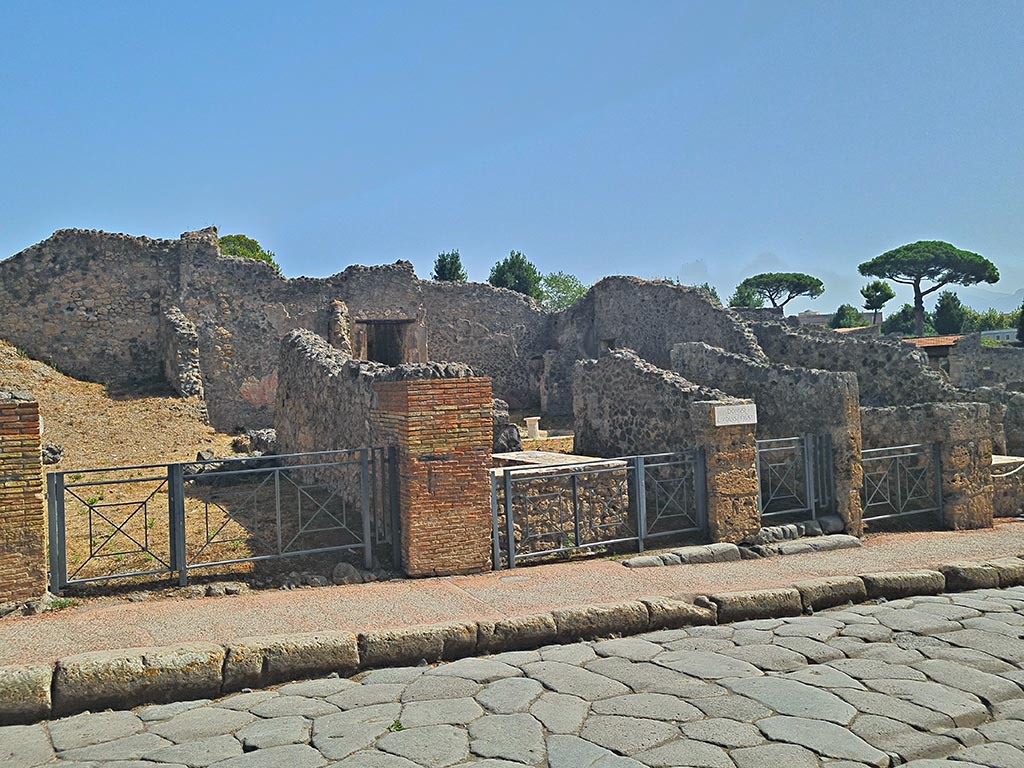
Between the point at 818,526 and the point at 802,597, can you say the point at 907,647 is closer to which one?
the point at 802,597

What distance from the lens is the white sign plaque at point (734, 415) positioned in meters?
9.01

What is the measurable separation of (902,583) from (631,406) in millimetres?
4652

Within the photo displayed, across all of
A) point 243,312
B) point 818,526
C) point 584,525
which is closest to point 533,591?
point 584,525

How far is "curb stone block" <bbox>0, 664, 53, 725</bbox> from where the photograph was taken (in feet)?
15.6

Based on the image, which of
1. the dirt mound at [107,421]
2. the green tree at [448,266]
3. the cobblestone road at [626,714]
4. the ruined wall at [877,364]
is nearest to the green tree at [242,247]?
the green tree at [448,266]

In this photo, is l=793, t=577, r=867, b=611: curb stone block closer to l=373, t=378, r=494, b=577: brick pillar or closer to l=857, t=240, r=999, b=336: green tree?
l=373, t=378, r=494, b=577: brick pillar

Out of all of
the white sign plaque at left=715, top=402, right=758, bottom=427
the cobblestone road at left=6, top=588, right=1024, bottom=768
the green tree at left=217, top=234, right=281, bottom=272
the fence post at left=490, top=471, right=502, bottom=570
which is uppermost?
the green tree at left=217, top=234, right=281, bottom=272

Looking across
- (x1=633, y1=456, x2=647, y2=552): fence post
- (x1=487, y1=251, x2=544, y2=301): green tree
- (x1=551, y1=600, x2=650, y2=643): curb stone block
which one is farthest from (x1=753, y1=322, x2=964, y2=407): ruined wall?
(x1=487, y1=251, x2=544, y2=301): green tree

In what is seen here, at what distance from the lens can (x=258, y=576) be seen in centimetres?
747

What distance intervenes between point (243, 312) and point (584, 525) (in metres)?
13.4

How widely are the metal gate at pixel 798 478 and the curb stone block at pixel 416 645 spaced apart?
4438 mm

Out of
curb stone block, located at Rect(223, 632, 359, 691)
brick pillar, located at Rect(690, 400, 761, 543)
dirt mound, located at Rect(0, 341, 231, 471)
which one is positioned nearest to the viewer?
curb stone block, located at Rect(223, 632, 359, 691)

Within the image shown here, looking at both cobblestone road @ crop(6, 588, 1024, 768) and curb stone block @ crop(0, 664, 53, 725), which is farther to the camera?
curb stone block @ crop(0, 664, 53, 725)

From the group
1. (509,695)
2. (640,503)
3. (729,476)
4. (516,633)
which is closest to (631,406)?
(729,476)
